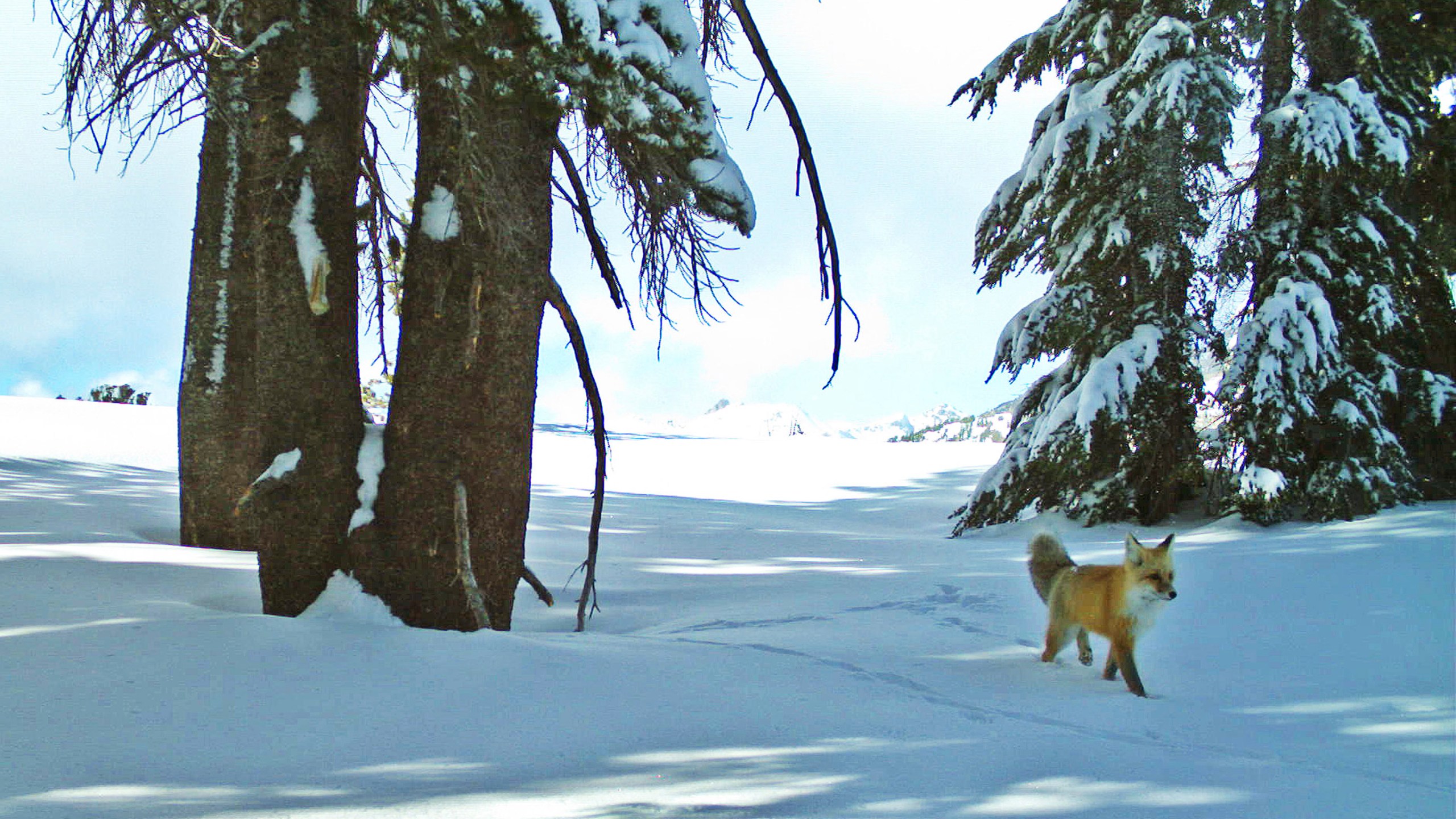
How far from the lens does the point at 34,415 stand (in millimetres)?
18109

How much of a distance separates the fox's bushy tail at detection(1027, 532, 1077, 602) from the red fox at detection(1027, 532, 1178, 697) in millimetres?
166

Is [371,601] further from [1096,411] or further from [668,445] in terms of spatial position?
[668,445]

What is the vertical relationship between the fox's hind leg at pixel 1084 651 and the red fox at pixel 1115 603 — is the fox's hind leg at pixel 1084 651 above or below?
below

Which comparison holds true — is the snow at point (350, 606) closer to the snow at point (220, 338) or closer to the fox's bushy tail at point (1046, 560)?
the fox's bushy tail at point (1046, 560)

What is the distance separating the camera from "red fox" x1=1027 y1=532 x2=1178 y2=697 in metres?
4.15

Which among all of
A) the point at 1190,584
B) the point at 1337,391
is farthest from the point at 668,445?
the point at 1190,584

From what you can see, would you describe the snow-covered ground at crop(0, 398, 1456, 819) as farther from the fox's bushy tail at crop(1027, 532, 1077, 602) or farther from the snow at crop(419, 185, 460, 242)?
the snow at crop(419, 185, 460, 242)

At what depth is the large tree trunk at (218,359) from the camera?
24.1 ft

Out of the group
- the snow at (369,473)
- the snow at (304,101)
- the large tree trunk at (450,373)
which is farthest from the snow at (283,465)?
the snow at (304,101)

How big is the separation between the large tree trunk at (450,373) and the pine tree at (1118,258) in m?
7.24

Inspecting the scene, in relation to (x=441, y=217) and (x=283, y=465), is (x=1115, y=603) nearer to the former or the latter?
(x=441, y=217)

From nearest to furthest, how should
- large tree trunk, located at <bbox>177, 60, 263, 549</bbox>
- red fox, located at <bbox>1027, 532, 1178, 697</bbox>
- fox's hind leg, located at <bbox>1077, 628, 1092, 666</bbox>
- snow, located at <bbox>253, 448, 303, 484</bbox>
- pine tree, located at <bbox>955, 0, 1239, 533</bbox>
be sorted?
1. red fox, located at <bbox>1027, 532, 1178, 697</bbox>
2. snow, located at <bbox>253, 448, 303, 484</bbox>
3. fox's hind leg, located at <bbox>1077, 628, 1092, 666</bbox>
4. large tree trunk, located at <bbox>177, 60, 263, 549</bbox>
5. pine tree, located at <bbox>955, 0, 1239, 533</bbox>

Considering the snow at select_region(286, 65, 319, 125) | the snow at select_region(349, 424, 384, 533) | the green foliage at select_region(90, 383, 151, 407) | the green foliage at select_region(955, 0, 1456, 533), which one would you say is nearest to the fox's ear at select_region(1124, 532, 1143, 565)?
the snow at select_region(349, 424, 384, 533)

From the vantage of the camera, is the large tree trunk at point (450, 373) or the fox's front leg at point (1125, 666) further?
the large tree trunk at point (450, 373)
